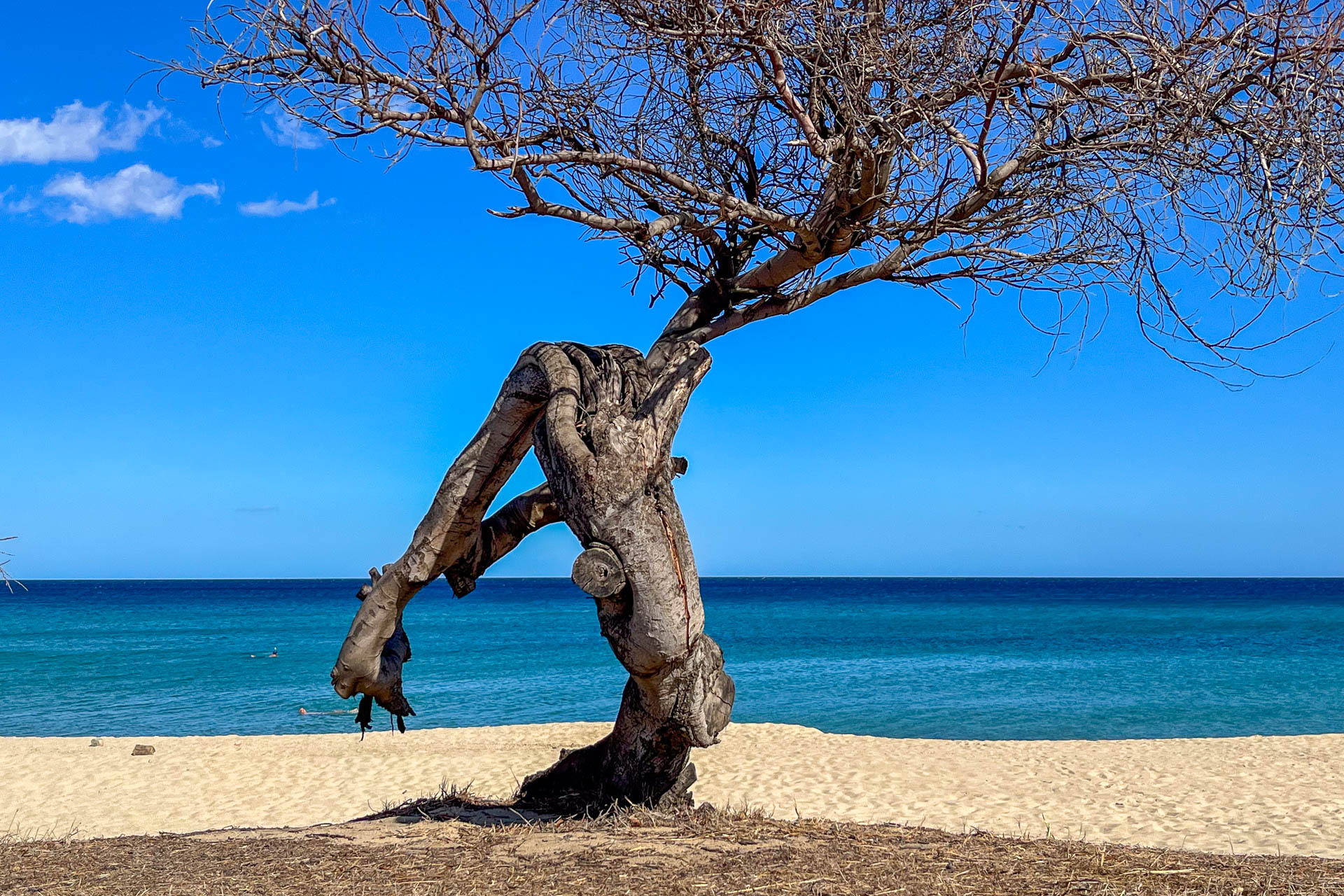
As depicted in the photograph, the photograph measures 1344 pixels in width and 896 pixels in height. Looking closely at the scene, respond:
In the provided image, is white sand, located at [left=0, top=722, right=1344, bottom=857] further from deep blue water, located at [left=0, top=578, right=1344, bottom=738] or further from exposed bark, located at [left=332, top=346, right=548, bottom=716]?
exposed bark, located at [left=332, top=346, right=548, bottom=716]

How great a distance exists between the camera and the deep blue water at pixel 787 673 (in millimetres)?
22828

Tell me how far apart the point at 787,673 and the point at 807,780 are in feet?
64.9

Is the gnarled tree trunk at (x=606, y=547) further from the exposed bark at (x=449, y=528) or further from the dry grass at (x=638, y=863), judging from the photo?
the dry grass at (x=638, y=863)

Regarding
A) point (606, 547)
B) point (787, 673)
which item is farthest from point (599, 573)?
point (787, 673)

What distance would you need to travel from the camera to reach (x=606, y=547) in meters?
4.92

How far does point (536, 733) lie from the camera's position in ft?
58.9

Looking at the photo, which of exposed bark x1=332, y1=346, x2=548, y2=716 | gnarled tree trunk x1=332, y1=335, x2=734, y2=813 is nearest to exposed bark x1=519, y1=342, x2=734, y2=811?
gnarled tree trunk x1=332, y1=335, x2=734, y2=813

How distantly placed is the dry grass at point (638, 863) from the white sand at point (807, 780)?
16.1ft

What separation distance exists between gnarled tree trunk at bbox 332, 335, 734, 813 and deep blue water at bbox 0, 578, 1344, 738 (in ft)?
52.7

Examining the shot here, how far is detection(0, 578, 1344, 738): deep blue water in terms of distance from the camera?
22828 mm

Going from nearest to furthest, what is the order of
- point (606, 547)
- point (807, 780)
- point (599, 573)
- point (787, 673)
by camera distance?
point (599, 573)
point (606, 547)
point (807, 780)
point (787, 673)

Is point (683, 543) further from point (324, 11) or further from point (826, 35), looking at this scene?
point (324, 11)

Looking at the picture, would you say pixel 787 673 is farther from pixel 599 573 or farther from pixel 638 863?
pixel 599 573

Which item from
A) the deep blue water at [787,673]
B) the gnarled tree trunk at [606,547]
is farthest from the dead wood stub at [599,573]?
the deep blue water at [787,673]
